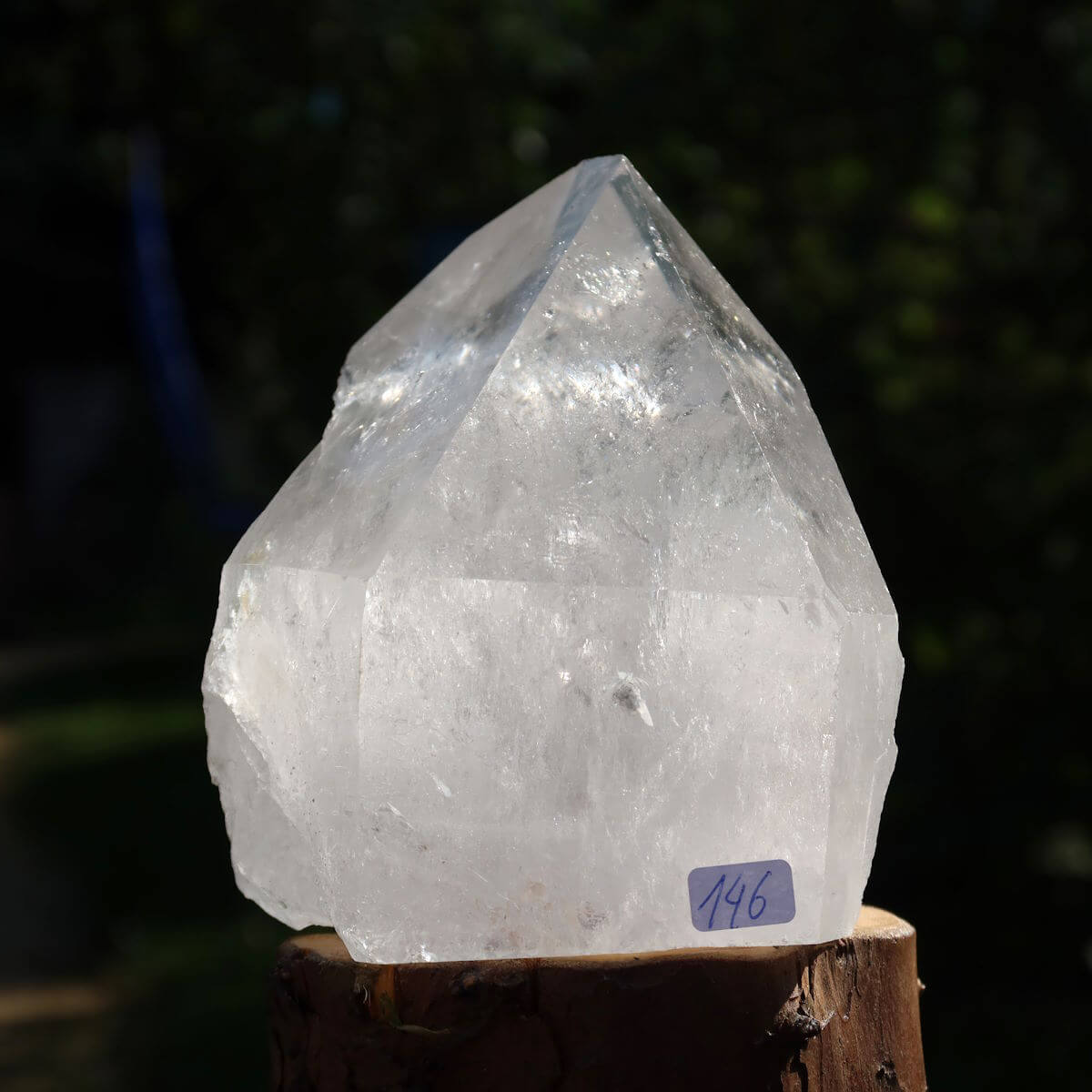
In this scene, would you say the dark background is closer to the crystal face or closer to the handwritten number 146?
the crystal face

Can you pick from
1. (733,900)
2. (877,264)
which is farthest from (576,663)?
(877,264)

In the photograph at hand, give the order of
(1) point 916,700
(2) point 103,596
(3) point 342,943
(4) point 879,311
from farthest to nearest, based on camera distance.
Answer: (2) point 103,596 < (1) point 916,700 < (4) point 879,311 < (3) point 342,943

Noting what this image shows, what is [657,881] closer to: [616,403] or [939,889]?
[616,403]

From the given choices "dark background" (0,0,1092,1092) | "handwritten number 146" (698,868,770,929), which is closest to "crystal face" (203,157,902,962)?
"handwritten number 146" (698,868,770,929)

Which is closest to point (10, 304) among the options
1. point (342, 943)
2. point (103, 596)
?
point (103, 596)

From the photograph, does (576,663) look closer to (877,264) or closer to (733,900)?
(733,900)

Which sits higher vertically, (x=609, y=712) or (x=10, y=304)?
(x=10, y=304)

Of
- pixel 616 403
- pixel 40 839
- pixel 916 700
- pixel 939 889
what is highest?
pixel 616 403
